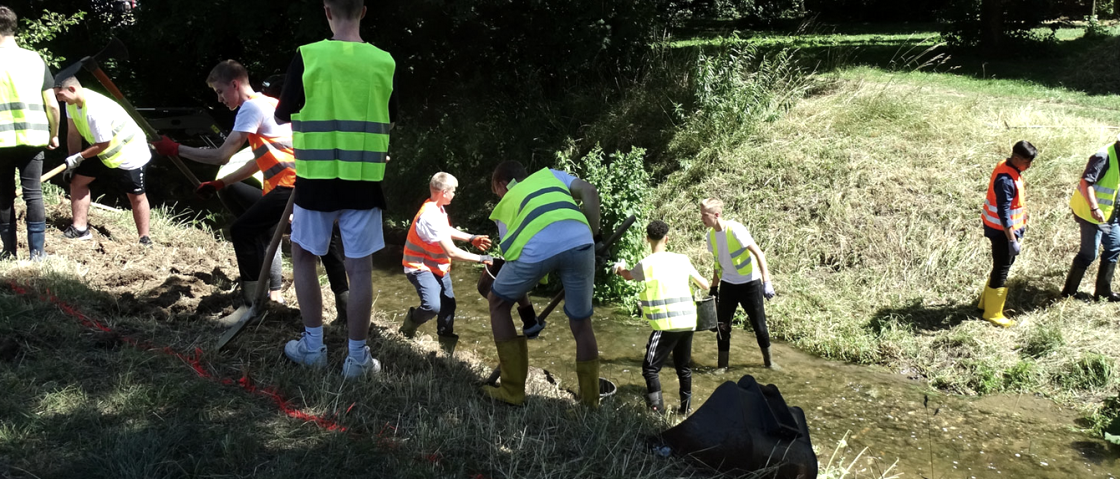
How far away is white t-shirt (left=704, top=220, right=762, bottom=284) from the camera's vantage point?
21.6 feet

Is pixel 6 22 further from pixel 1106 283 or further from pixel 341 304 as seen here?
pixel 1106 283

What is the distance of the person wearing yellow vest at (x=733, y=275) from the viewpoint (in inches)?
260

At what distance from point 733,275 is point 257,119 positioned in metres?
3.84

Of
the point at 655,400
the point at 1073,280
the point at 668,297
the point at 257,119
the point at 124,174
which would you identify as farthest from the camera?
the point at 1073,280

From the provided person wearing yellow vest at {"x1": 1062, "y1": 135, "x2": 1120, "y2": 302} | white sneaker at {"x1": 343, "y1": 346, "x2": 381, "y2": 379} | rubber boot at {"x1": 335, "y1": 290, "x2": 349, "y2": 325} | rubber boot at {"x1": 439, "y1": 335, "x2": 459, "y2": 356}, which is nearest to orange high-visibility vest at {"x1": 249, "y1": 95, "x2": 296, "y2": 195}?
rubber boot at {"x1": 335, "y1": 290, "x2": 349, "y2": 325}

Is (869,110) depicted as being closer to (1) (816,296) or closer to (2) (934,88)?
(2) (934,88)

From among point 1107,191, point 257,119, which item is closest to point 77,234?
point 257,119

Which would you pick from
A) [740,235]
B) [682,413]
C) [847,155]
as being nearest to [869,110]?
[847,155]

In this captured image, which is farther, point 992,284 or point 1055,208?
point 1055,208

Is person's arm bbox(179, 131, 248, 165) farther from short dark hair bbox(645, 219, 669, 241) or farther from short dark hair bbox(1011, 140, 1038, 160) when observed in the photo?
short dark hair bbox(1011, 140, 1038, 160)

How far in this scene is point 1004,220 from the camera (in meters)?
7.27

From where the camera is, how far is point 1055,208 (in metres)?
8.88

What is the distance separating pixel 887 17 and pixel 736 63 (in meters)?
13.6

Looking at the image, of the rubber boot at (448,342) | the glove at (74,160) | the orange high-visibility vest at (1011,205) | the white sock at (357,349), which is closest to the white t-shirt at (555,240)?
the white sock at (357,349)
